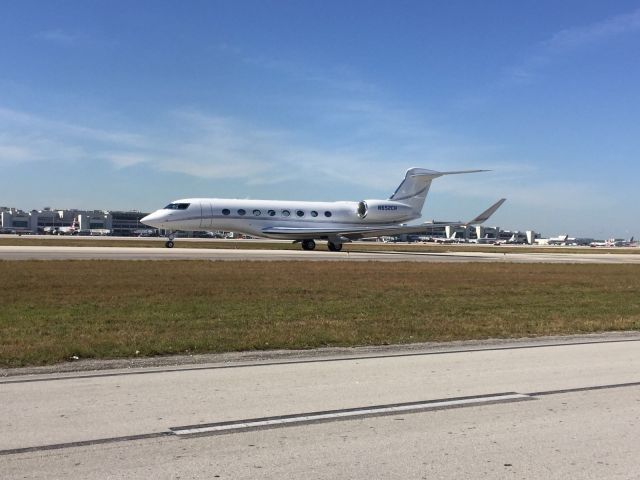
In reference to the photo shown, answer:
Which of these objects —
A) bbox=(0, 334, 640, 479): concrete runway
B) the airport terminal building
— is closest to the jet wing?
bbox=(0, 334, 640, 479): concrete runway

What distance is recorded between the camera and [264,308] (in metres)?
15.7

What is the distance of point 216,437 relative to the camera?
234 inches

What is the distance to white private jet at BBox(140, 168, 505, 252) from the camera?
4759 cm

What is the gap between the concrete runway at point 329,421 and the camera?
17.2 ft

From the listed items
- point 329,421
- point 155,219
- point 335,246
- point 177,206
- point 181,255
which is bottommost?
point 329,421

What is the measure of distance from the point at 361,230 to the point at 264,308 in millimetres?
36991

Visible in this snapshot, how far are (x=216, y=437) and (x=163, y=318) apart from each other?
805cm

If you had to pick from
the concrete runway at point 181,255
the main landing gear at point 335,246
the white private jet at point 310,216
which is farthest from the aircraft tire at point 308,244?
the concrete runway at point 181,255

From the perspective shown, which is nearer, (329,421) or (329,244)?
→ (329,421)

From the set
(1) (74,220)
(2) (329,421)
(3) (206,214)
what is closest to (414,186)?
(3) (206,214)

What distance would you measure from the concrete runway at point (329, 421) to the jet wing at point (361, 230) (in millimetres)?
38598

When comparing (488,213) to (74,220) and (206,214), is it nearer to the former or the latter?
(206,214)

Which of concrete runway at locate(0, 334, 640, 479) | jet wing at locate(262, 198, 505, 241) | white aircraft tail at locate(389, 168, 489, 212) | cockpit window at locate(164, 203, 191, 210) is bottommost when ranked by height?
concrete runway at locate(0, 334, 640, 479)

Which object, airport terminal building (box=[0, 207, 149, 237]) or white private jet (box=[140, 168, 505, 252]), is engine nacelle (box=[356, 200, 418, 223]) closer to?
white private jet (box=[140, 168, 505, 252])
